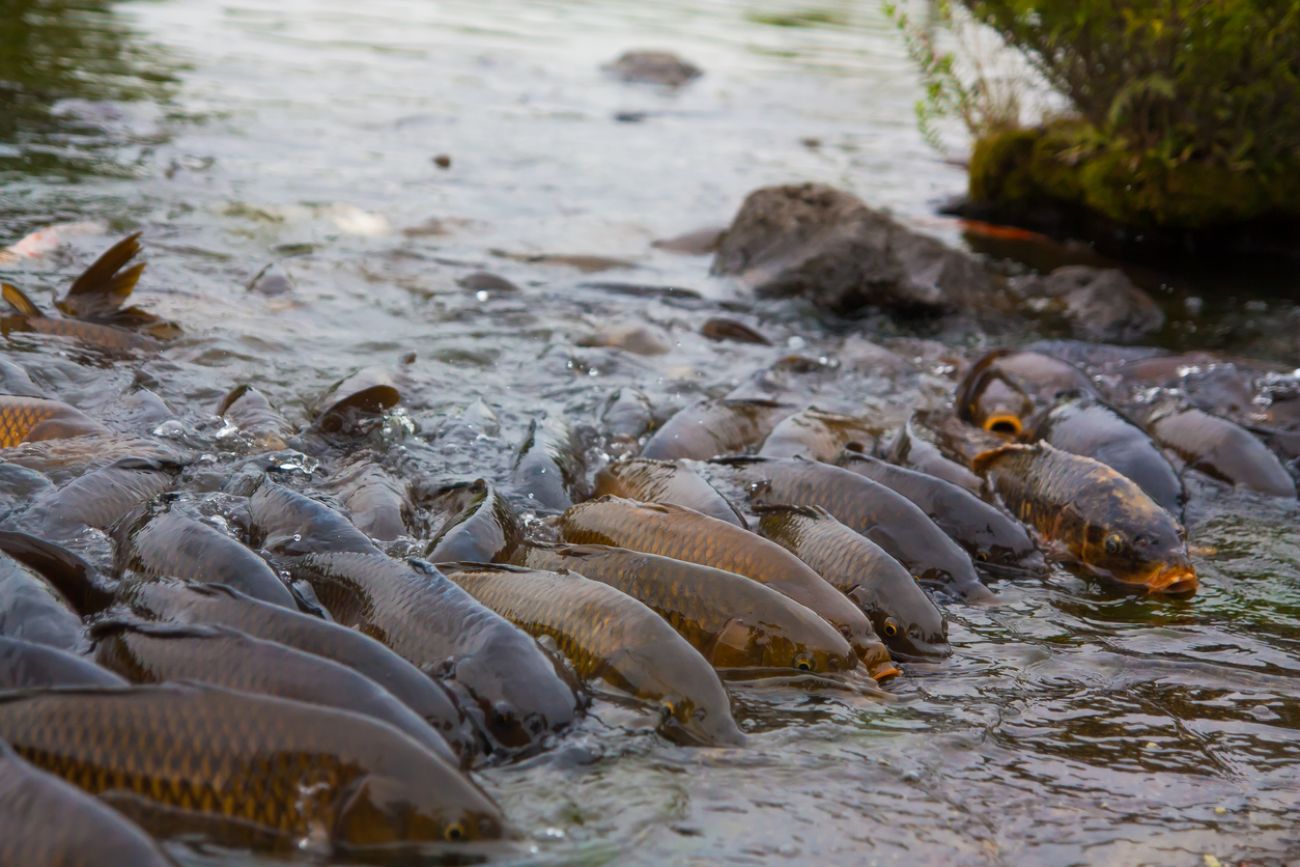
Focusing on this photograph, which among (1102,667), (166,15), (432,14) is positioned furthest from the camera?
(432,14)

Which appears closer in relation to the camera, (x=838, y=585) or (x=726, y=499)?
(x=838, y=585)

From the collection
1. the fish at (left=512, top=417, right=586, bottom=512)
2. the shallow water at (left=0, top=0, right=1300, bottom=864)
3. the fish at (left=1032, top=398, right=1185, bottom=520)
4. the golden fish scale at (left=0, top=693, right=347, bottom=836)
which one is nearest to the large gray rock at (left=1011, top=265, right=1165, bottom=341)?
the shallow water at (left=0, top=0, right=1300, bottom=864)

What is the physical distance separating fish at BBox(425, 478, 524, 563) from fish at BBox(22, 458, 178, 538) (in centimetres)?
106

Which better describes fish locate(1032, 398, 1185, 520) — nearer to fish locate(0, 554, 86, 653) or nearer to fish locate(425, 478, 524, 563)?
fish locate(425, 478, 524, 563)

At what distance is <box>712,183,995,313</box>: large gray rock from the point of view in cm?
878

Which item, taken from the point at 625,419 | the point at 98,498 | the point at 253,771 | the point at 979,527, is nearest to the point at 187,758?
the point at 253,771

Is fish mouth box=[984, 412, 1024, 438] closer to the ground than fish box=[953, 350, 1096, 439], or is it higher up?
closer to the ground

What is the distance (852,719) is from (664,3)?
29930 mm

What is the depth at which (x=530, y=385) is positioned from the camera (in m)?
6.82

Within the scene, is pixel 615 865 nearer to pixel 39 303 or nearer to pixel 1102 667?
pixel 1102 667

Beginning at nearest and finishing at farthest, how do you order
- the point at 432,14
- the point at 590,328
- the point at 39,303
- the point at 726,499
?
the point at 726,499, the point at 39,303, the point at 590,328, the point at 432,14

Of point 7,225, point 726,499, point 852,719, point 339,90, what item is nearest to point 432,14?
point 339,90

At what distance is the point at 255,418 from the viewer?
17.8 ft

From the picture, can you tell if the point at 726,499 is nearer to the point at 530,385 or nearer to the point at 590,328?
the point at 530,385
